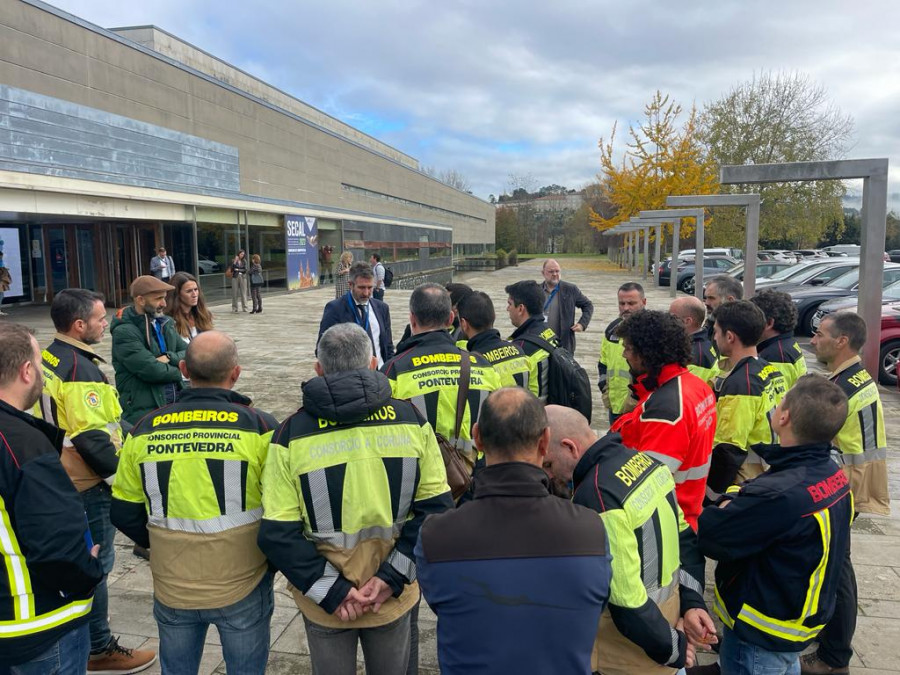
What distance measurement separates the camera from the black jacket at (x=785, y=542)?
7.25 feet

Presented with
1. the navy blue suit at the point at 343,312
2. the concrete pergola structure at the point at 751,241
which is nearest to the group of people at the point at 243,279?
the navy blue suit at the point at 343,312

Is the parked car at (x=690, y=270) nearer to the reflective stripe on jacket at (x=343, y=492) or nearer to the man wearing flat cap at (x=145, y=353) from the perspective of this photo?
the man wearing flat cap at (x=145, y=353)

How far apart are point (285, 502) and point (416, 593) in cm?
69

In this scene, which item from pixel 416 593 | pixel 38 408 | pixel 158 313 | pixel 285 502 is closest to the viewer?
pixel 285 502

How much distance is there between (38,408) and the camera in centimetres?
309

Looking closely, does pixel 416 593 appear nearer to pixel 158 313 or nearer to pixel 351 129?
pixel 158 313

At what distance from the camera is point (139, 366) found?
4285 mm

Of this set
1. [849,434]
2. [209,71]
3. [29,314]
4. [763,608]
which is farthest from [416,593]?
[209,71]

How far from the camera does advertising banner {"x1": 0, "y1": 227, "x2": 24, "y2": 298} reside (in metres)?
17.7

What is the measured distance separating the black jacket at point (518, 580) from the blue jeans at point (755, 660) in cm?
109

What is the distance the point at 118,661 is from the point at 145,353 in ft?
6.37

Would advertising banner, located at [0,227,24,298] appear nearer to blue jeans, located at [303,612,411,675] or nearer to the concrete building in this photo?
the concrete building

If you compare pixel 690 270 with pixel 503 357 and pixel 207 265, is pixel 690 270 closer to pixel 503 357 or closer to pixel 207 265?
pixel 207 265

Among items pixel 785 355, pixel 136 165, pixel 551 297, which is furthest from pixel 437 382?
pixel 136 165
